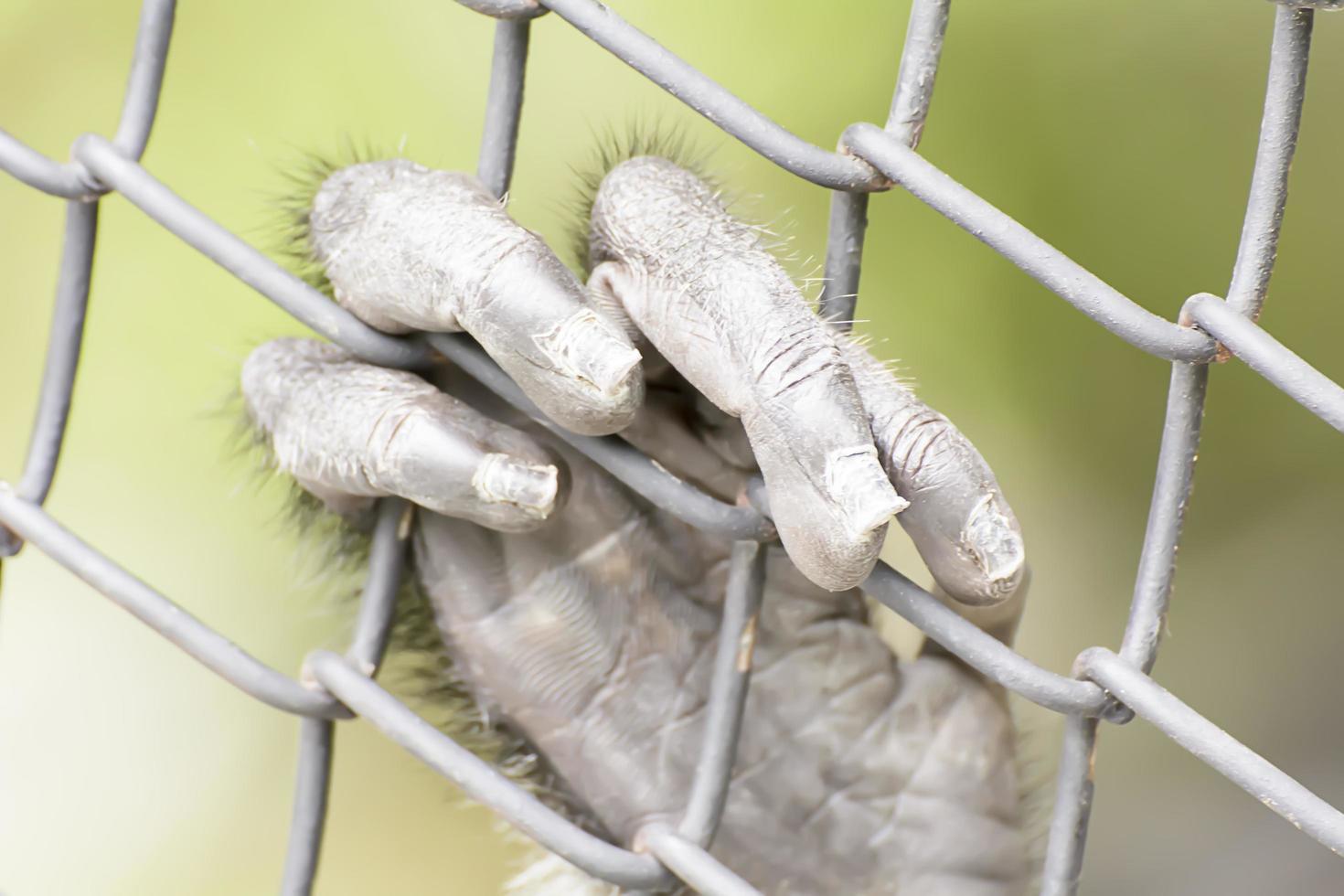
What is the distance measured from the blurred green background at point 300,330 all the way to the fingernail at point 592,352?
0.59 m

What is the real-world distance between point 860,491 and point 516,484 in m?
0.15

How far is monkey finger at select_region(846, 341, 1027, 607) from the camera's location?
444 millimetres

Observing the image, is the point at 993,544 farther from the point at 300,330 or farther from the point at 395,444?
the point at 300,330

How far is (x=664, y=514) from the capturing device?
0.65 meters

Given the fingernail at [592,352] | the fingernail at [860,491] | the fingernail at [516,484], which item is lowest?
the fingernail at [860,491]

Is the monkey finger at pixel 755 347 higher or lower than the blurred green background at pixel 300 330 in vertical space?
lower

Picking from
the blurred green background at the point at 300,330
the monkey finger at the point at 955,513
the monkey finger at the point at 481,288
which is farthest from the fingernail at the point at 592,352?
the blurred green background at the point at 300,330

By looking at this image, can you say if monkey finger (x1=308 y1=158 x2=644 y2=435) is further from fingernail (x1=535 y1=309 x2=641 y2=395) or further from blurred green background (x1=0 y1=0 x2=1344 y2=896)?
blurred green background (x1=0 y1=0 x2=1344 y2=896)

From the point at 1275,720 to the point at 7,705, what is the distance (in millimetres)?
1524

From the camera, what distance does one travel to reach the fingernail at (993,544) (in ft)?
1.45

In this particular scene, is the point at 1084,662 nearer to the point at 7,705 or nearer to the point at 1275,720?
the point at 7,705

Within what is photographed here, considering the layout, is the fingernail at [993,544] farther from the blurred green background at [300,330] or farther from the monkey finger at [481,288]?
the blurred green background at [300,330]

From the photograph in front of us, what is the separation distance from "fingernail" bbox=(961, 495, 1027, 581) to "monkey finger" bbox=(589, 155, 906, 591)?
50 millimetres

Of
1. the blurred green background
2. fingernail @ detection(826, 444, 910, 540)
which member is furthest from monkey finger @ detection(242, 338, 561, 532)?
the blurred green background
